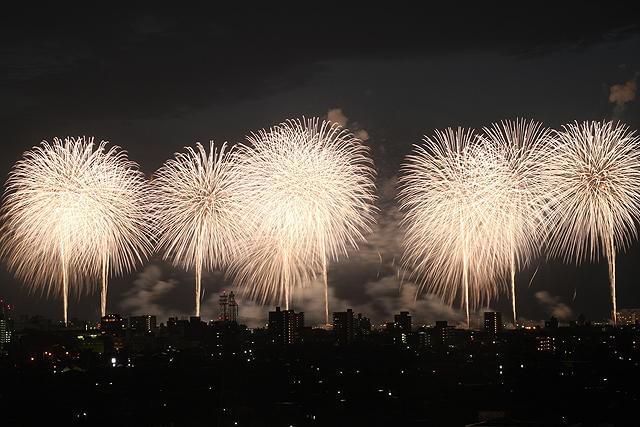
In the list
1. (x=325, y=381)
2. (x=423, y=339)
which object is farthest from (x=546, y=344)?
(x=325, y=381)

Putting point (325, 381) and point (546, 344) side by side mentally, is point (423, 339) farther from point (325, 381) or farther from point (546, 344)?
point (325, 381)

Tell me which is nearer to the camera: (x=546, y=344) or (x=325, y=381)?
(x=325, y=381)

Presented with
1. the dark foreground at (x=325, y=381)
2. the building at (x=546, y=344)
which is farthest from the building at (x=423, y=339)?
the building at (x=546, y=344)

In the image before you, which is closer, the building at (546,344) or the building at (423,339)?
the building at (546,344)

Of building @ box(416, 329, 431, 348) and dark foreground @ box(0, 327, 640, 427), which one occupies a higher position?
building @ box(416, 329, 431, 348)

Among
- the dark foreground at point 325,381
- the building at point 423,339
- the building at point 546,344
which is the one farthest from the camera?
the building at point 423,339

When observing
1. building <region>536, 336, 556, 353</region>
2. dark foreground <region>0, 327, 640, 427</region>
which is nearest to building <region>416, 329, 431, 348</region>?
dark foreground <region>0, 327, 640, 427</region>

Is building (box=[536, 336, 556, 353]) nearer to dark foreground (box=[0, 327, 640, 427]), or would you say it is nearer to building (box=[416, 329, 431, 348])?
dark foreground (box=[0, 327, 640, 427])

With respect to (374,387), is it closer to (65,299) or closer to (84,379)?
(84,379)

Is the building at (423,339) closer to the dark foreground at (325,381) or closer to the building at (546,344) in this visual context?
the dark foreground at (325,381)

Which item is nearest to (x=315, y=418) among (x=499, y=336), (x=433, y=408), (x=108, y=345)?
(x=433, y=408)

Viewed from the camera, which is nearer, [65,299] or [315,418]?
[65,299]
